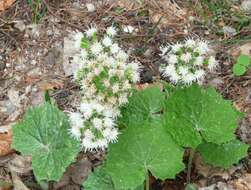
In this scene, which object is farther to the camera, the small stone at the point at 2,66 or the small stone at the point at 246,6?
the small stone at the point at 246,6

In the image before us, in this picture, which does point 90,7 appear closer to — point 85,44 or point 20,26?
point 20,26

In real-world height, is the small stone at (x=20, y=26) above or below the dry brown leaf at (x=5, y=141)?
above

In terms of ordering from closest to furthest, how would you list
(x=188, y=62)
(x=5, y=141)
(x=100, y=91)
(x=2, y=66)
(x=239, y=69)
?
(x=100, y=91), (x=188, y=62), (x=5, y=141), (x=239, y=69), (x=2, y=66)

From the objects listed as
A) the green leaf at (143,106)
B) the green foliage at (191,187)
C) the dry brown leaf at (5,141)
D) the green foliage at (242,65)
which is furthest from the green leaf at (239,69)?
the dry brown leaf at (5,141)

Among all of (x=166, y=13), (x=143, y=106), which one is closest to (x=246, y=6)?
(x=166, y=13)

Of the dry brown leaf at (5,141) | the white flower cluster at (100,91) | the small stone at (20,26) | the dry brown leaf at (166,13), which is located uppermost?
the white flower cluster at (100,91)

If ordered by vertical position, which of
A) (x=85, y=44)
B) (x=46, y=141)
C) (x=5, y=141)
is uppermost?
(x=85, y=44)

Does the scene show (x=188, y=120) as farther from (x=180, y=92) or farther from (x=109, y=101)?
(x=109, y=101)

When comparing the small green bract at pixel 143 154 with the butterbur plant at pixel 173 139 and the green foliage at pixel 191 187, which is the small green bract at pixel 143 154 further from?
the green foliage at pixel 191 187

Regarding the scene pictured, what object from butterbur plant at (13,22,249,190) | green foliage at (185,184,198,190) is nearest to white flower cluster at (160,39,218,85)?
butterbur plant at (13,22,249,190)
